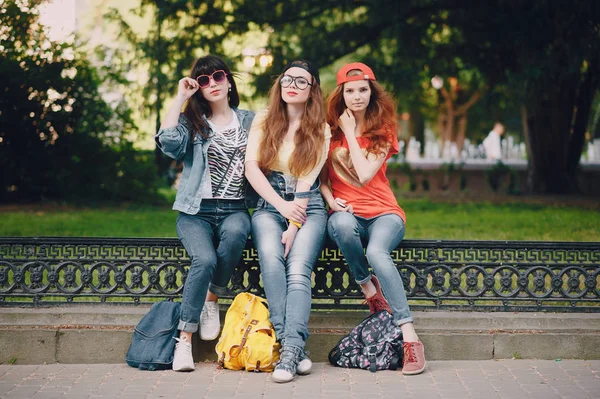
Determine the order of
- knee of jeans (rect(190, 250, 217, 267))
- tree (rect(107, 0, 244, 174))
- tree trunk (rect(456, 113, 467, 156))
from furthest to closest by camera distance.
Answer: tree trunk (rect(456, 113, 467, 156))
tree (rect(107, 0, 244, 174))
knee of jeans (rect(190, 250, 217, 267))

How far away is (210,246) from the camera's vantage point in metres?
5.92

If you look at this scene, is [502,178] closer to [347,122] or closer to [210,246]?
[347,122]

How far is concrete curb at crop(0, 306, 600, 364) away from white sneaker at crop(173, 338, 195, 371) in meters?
0.25

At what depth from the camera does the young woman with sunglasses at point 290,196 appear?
577 cm

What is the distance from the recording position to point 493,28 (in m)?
15.3

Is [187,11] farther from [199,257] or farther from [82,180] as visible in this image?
[199,257]

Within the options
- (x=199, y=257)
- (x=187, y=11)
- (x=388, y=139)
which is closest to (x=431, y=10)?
(x=187, y=11)

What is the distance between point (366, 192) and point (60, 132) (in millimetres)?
9461

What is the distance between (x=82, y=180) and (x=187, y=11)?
3776 millimetres

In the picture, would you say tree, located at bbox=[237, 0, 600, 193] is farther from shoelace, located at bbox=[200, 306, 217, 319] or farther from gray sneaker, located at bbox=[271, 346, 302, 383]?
gray sneaker, located at bbox=[271, 346, 302, 383]

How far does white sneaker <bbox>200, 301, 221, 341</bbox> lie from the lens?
6004 millimetres

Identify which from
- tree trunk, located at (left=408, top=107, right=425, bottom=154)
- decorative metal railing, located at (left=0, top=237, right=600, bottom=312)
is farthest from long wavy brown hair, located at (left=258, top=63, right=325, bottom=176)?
tree trunk, located at (left=408, top=107, right=425, bottom=154)

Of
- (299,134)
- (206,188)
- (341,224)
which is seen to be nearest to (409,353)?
(341,224)

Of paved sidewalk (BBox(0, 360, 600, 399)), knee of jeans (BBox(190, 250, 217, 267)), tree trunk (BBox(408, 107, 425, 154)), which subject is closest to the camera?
paved sidewalk (BBox(0, 360, 600, 399))
